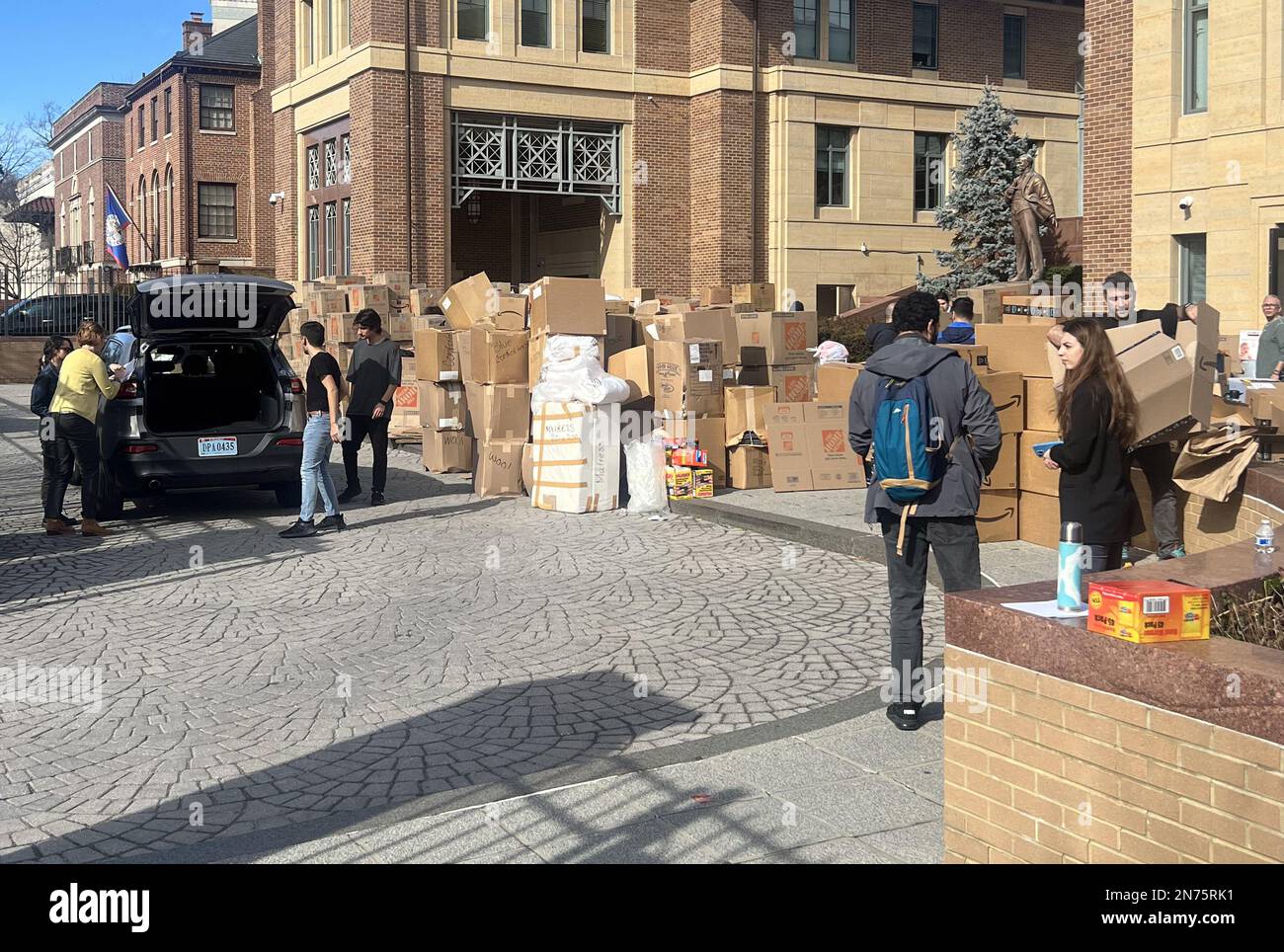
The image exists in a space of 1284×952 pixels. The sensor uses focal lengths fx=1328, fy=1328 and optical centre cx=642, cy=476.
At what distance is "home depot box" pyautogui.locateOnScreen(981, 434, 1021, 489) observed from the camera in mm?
10984

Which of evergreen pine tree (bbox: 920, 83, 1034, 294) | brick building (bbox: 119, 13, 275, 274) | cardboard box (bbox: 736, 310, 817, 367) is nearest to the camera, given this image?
cardboard box (bbox: 736, 310, 817, 367)

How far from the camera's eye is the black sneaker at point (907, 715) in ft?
19.7

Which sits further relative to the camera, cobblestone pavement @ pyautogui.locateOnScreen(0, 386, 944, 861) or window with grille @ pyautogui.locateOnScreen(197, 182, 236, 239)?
window with grille @ pyautogui.locateOnScreen(197, 182, 236, 239)

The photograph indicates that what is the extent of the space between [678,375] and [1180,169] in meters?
9.78

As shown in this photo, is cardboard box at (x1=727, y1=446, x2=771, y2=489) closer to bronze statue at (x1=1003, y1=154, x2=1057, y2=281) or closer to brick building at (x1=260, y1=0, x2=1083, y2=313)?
bronze statue at (x1=1003, y1=154, x2=1057, y2=281)

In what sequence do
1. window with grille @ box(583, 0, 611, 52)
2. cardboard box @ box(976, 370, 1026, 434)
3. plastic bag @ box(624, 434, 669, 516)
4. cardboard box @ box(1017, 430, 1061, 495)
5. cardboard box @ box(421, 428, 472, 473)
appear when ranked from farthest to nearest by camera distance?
window with grille @ box(583, 0, 611, 52) → cardboard box @ box(421, 428, 472, 473) → plastic bag @ box(624, 434, 669, 516) → cardboard box @ box(976, 370, 1026, 434) → cardboard box @ box(1017, 430, 1061, 495)

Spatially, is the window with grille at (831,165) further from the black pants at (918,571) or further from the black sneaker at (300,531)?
the black pants at (918,571)

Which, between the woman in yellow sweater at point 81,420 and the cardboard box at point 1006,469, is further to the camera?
the woman in yellow sweater at point 81,420

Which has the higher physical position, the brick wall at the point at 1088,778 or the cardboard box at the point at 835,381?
the cardboard box at the point at 835,381

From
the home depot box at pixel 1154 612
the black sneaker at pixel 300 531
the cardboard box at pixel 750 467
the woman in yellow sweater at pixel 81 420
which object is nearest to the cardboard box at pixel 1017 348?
the cardboard box at pixel 750 467

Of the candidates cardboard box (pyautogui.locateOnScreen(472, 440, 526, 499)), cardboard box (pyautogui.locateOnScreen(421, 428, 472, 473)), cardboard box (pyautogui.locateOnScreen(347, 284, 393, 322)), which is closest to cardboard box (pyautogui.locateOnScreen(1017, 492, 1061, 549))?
cardboard box (pyautogui.locateOnScreen(472, 440, 526, 499))

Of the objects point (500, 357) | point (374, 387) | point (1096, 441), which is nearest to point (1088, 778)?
point (1096, 441)

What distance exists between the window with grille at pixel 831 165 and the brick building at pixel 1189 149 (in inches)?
498
